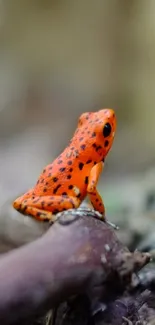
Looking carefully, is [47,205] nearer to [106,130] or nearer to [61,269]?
[106,130]

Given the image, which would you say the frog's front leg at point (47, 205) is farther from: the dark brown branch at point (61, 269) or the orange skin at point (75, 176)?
the dark brown branch at point (61, 269)

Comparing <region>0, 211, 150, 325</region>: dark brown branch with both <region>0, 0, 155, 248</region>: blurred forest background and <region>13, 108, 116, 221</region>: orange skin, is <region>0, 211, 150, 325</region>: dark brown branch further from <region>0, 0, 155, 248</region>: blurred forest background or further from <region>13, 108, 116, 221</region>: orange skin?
<region>0, 0, 155, 248</region>: blurred forest background

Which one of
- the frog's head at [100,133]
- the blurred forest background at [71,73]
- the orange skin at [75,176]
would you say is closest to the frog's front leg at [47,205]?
the orange skin at [75,176]

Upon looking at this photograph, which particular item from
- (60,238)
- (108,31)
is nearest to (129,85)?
(108,31)

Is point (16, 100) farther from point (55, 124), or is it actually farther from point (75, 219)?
point (75, 219)

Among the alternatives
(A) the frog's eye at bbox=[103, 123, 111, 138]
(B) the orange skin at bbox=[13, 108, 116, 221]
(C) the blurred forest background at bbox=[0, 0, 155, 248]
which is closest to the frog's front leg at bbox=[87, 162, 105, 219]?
(B) the orange skin at bbox=[13, 108, 116, 221]

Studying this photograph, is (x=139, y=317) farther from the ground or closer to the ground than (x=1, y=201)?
farther from the ground

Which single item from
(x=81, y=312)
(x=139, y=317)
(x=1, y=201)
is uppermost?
(x=81, y=312)

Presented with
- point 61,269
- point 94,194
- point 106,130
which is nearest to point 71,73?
point 106,130

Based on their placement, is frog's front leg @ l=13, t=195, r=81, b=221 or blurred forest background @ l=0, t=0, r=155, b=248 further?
blurred forest background @ l=0, t=0, r=155, b=248
